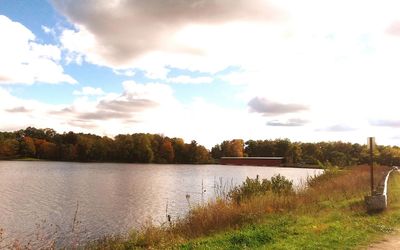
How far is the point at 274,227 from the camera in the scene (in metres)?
15.6

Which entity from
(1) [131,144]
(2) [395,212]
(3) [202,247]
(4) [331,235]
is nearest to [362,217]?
(2) [395,212]

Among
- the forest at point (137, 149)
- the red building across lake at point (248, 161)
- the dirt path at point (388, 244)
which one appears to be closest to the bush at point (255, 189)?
the dirt path at point (388, 244)

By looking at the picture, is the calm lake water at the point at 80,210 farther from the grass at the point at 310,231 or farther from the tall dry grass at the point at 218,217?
the grass at the point at 310,231

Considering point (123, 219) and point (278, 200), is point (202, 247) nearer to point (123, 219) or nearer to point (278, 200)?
point (278, 200)

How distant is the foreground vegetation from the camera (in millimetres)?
13445

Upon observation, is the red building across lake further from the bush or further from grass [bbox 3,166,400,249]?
grass [bbox 3,166,400,249]

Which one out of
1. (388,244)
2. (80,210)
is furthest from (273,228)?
(80,210)

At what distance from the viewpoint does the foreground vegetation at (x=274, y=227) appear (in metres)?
13.4

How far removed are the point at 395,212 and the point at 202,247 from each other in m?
9.99

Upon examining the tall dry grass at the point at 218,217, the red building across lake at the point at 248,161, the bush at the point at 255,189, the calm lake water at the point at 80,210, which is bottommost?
the calm lake water at the point at 80,210

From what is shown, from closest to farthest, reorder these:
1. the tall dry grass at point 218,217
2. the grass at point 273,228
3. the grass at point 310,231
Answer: the grass at point 310,231
the grass at point 273,228
the tall dry grass at point 218,217

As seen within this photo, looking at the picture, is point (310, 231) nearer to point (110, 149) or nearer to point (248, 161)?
point (110, 149)

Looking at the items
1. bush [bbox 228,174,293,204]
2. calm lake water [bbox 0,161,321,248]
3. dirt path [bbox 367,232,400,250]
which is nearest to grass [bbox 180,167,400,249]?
dirt path [bbox 367,232,400,250]

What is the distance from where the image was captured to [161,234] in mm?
16812
